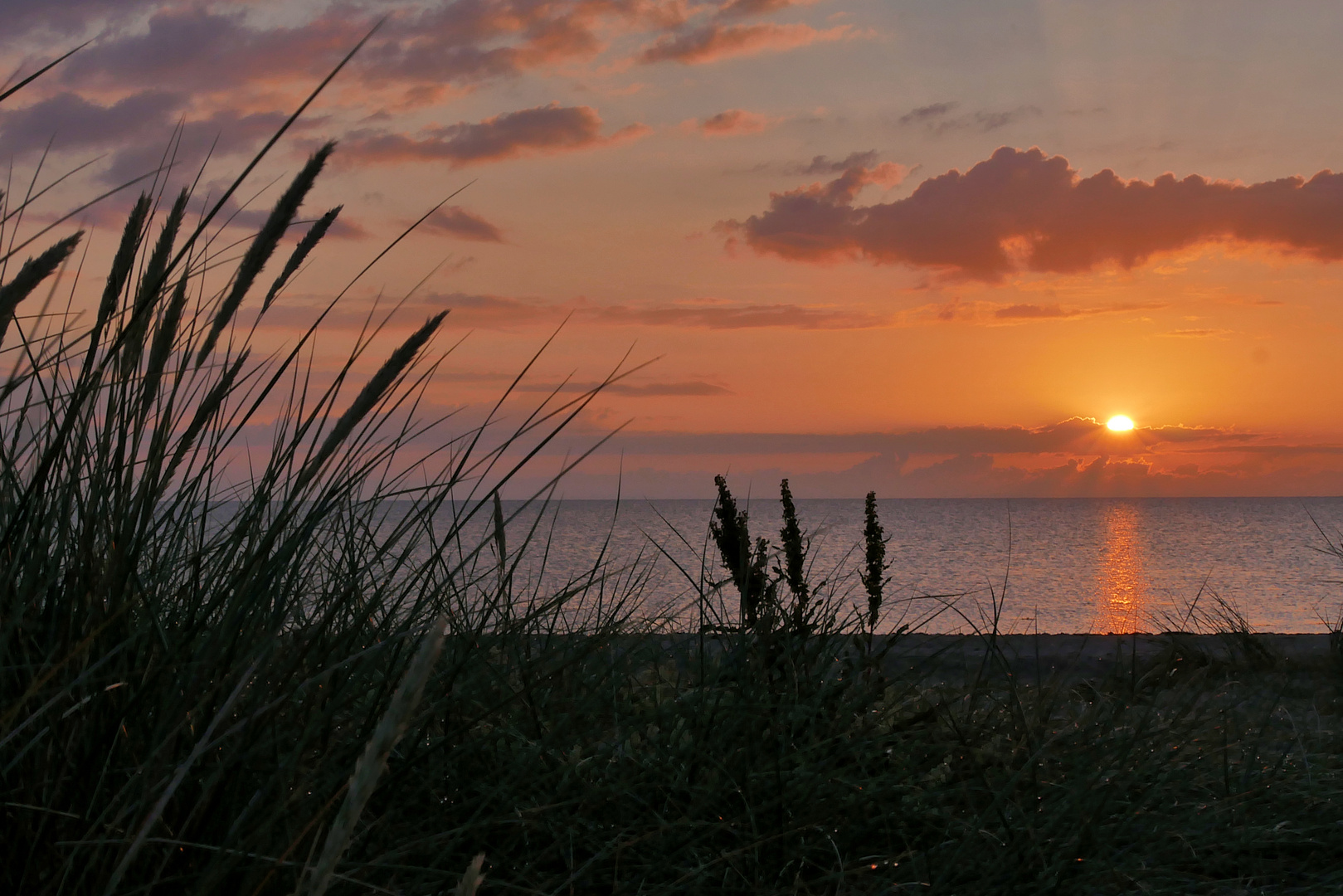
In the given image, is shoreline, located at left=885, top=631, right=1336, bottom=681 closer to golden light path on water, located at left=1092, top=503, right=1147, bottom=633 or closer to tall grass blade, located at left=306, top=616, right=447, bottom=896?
golden light path on water, located at left=1092, top=503, right=1147, bottom=633

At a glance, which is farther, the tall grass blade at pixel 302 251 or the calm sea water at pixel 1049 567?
the calm sea water at pixel 1049 567

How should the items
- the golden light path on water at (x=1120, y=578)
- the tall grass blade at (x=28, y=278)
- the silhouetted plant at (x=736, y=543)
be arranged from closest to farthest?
the tall grass blade at (x=28, y=278)
the silhouetted plant at (x=736, y=543)
the golden light path on water at (x=1120, y=578)

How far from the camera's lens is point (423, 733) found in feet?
5.78

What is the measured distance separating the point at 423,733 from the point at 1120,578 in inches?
1349

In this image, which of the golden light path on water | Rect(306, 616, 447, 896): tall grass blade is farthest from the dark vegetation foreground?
the golden light path on water

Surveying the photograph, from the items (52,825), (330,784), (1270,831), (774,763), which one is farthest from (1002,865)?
(52,825)

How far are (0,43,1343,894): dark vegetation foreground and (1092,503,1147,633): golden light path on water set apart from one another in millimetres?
1605

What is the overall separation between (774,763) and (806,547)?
153cm

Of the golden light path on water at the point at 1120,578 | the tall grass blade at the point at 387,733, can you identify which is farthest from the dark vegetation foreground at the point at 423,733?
the golden light path on water at the point at 1120,578

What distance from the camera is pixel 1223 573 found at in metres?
32.5

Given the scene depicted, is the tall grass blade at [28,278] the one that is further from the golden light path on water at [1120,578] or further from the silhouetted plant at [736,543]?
the golden light path on water at [1120,578]

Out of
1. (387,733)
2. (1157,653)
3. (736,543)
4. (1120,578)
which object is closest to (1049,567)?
(1120,578)

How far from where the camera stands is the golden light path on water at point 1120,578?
8.96m

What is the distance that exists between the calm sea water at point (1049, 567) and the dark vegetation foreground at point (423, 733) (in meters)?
0.38
